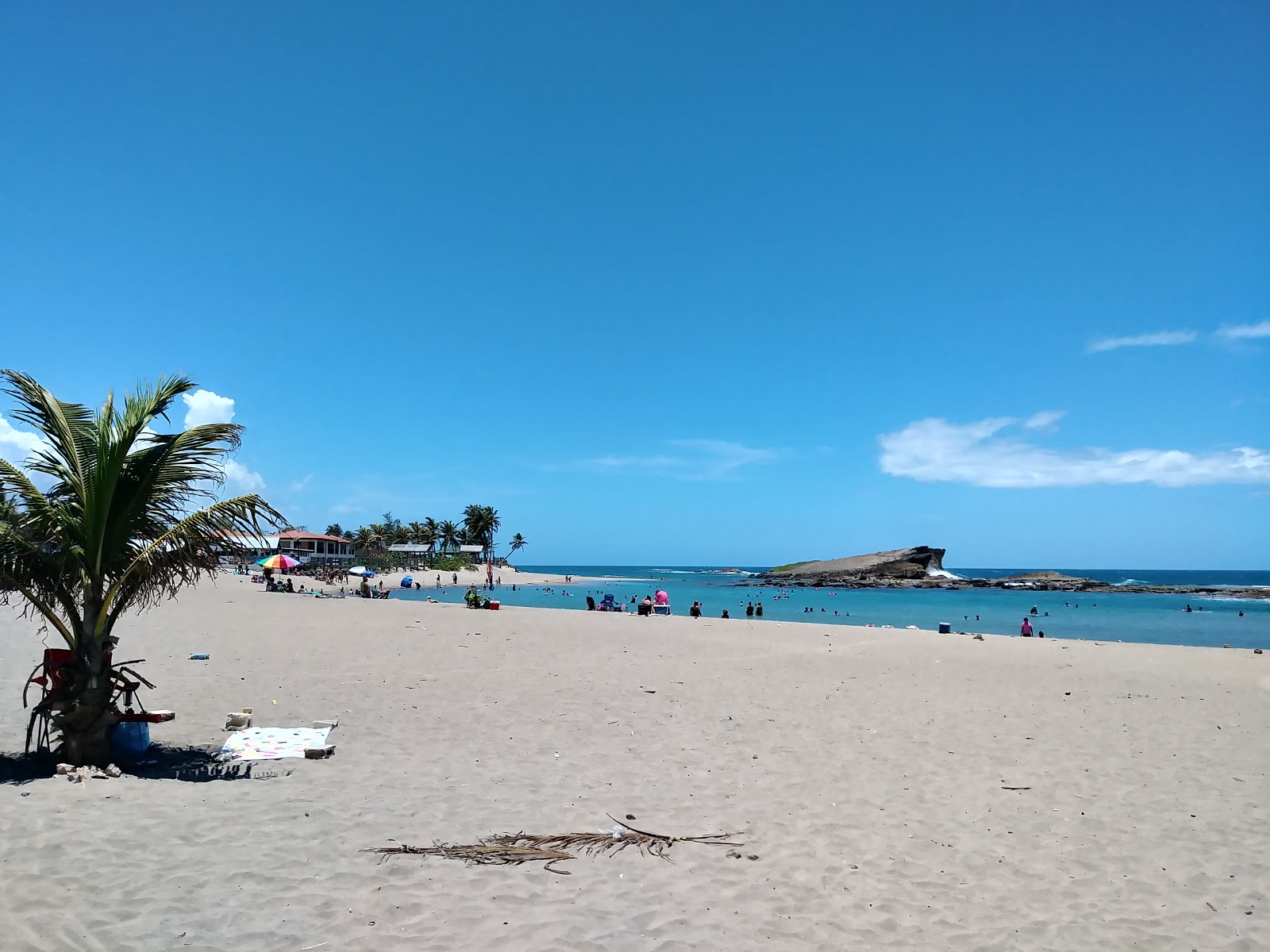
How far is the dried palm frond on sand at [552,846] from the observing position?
18.5ft

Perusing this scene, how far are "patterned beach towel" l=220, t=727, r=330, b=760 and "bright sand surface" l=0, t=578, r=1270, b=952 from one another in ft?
0.91

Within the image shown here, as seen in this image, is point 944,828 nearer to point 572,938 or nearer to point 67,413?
point 572,938

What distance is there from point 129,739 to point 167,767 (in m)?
0.52

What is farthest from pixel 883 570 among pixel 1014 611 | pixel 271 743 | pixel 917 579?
pixel 271 743

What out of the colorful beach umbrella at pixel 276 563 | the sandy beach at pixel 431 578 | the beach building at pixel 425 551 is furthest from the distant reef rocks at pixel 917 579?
the colorful beach umbrella at pixel 276 563

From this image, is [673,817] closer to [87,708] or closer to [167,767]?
[167,767]

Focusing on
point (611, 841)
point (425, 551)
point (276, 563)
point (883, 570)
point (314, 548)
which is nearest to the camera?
point (611, 841)

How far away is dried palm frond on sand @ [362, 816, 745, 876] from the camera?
563 cm

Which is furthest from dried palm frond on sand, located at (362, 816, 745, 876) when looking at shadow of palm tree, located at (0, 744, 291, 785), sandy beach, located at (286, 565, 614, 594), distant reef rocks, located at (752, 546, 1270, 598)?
distant reef rocks, located at (752, 546, 1270, 598)

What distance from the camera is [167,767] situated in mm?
7766

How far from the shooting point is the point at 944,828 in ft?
22.0

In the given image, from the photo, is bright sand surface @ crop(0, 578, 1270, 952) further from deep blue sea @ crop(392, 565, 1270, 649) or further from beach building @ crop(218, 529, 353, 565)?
beach building @ crop(218, 529, 353, 565)

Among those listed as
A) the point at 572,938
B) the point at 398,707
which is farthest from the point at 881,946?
the point at 398,707

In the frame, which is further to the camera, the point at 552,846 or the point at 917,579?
the point at 917,579
